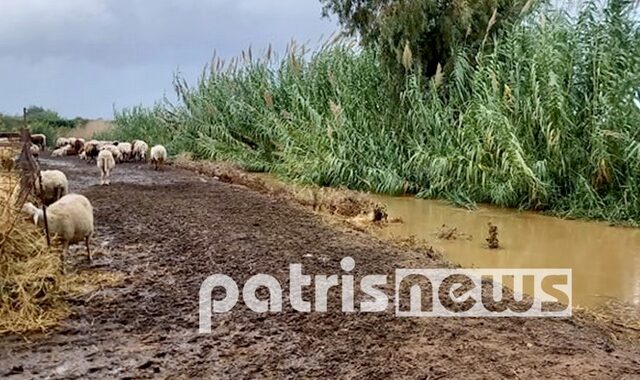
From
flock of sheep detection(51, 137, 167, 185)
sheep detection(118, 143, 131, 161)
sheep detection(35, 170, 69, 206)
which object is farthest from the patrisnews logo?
sheep detection(118, 143, 131, 161)

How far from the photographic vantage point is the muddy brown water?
503 centimetres

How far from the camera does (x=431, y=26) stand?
1101 cm

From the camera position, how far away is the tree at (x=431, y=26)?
10539 mm

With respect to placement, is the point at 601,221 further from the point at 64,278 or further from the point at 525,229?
the point at 64,278

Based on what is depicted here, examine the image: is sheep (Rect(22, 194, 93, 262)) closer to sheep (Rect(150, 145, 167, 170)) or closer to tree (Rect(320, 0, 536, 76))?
tree (Rect(320, 0, 536, 76))

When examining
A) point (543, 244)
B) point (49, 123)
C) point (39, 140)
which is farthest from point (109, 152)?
point (49, 123)

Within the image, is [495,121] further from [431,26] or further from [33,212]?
[33,212]

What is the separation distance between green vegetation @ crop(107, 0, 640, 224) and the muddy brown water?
1.87ft

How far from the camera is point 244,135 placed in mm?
14984

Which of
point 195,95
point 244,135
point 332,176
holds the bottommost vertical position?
point 332,176

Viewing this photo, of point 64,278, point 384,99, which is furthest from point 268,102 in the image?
point 64,278

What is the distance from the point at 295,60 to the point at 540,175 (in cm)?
663

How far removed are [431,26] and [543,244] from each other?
18.6 ft

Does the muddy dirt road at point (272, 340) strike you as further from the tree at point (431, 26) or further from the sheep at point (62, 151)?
the sheep at point (62, 151)
